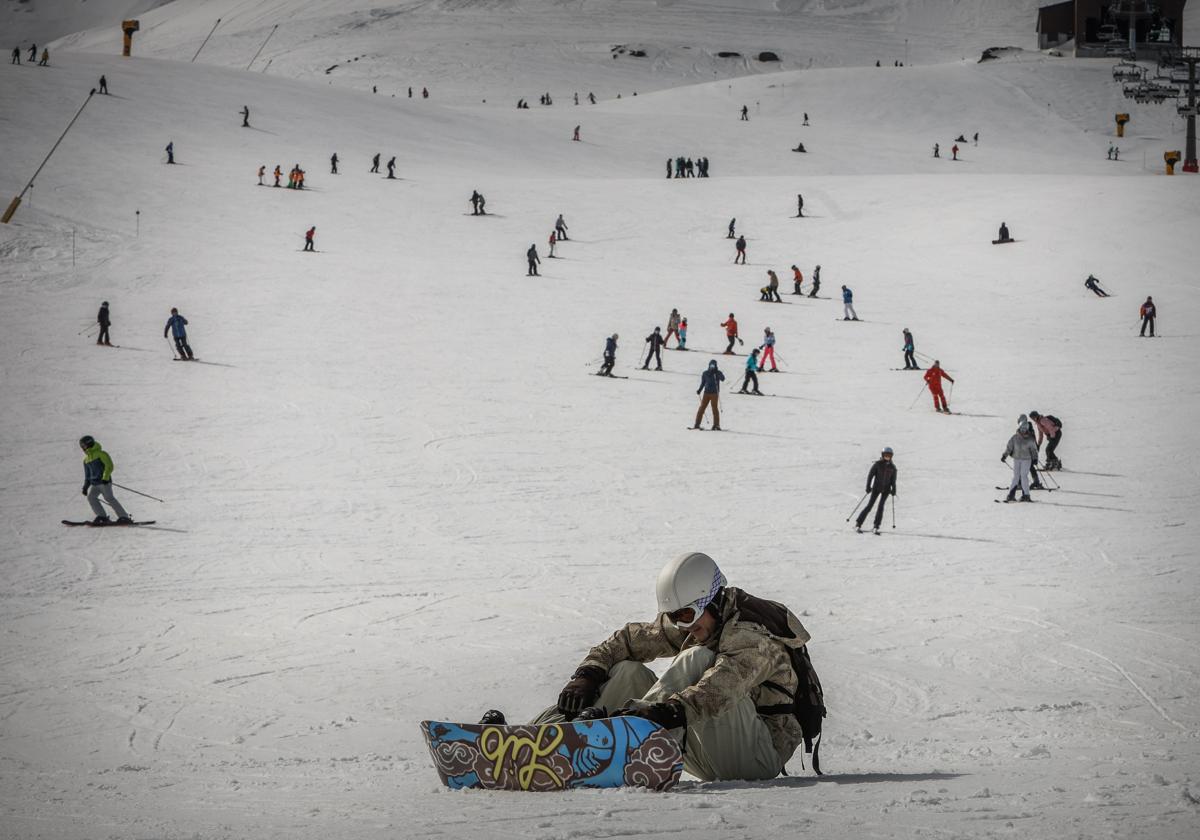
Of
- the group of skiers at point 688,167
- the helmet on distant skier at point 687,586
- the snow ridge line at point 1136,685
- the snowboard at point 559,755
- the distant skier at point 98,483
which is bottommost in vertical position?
the snow ridge line at point 1136,685

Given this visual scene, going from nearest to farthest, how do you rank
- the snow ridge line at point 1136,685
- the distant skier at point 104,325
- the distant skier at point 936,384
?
the snow ridge line at point 1136,685
the distant skier at point 936,384
the distant skier at point 104,325

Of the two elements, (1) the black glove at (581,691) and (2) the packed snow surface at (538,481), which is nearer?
(1) the black glove at (581,691)


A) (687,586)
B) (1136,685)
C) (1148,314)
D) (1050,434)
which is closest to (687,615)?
(687,586)

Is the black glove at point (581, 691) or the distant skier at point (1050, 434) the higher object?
the black glove at point (581, 691)

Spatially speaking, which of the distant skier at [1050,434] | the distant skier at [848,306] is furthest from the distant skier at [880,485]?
the distant skier at [848,306]

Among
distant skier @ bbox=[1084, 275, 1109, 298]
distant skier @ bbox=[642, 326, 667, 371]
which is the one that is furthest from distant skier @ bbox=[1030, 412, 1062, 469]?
distant skier @ bbox=[1084, 275, 1109, 298]

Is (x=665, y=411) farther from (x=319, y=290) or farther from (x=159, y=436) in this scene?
(x=319, y=290)

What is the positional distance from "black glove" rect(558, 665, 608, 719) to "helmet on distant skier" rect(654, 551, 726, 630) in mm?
532

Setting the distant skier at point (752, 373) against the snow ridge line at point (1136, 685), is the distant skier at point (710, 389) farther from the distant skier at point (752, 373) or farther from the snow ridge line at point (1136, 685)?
the snow ridge line at point (1136, 685)

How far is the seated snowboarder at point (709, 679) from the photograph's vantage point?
4.52m

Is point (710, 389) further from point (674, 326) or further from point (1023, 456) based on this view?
point (674, 326)

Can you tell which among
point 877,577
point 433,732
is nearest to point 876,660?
point 877,577

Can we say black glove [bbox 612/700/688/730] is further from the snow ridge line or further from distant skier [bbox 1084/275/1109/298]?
distant skier [bbox 1084/275/1109/298]

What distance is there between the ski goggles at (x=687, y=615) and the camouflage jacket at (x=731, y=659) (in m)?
0.15
